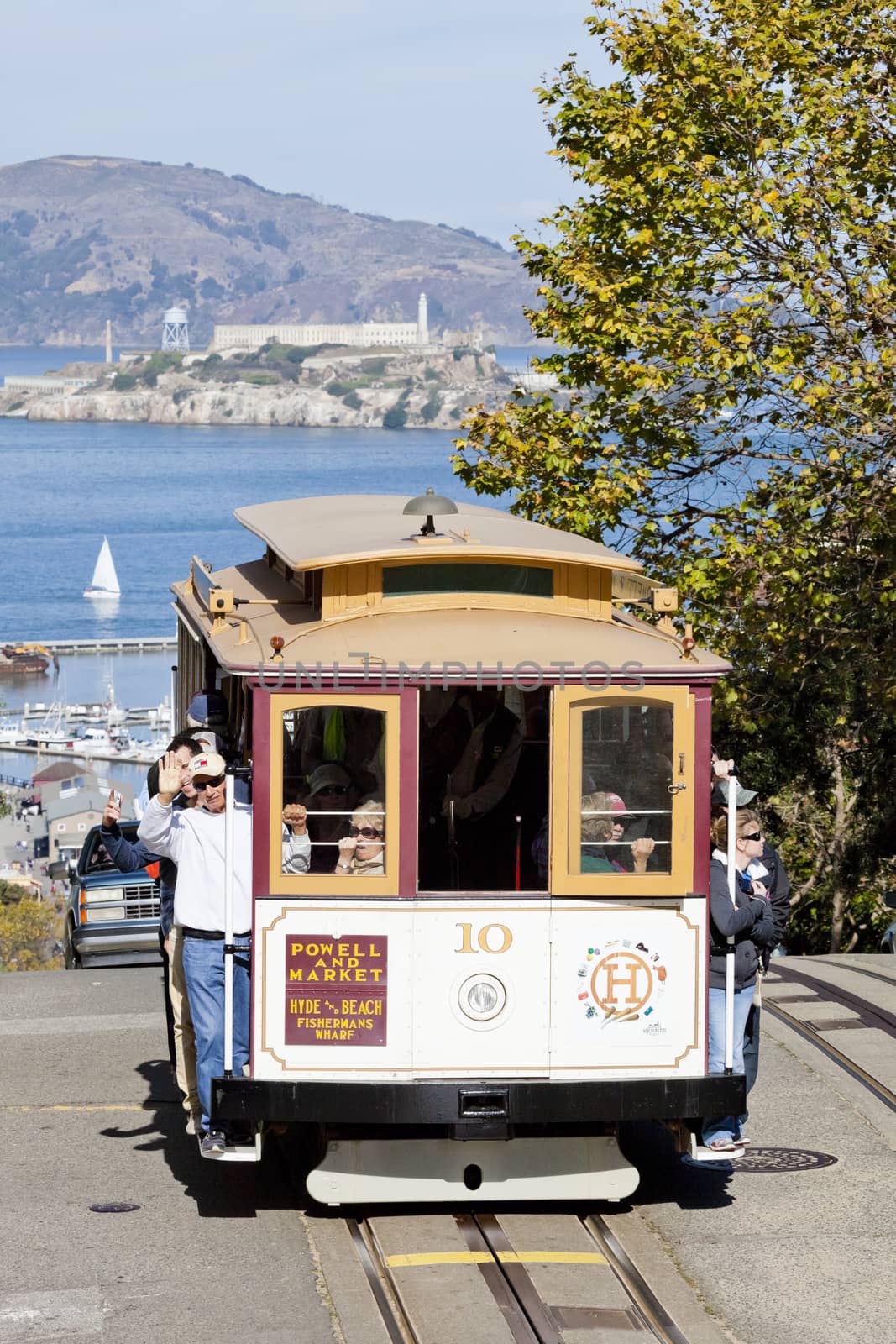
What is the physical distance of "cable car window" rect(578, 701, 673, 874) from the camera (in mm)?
7859

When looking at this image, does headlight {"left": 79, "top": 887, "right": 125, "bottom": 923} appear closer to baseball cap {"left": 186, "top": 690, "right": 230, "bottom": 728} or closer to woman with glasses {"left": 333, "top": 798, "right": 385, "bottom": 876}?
baseball cap {"left": 186, "top": 690, "right": 230, "bottom": 728}

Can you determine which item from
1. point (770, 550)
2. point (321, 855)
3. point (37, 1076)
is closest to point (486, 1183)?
point (321, 855)

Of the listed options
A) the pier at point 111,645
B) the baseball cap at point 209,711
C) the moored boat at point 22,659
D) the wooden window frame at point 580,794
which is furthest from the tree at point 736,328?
the pier at point 111,645

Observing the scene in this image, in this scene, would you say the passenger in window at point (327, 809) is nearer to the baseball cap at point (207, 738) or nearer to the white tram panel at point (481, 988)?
the white tram panel at point (481, 988)

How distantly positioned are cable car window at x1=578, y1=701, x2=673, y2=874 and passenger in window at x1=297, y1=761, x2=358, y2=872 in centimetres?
99

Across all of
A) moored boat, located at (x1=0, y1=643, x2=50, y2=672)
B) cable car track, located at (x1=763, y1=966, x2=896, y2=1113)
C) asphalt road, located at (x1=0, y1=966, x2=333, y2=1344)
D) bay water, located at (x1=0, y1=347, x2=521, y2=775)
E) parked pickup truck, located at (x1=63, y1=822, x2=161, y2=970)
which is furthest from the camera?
bay water, located at (x1=0, y1=347, x2=521, y2=775)

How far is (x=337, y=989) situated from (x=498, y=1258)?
50.0 inches

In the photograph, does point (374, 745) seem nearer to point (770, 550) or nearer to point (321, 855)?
point (321, 855)

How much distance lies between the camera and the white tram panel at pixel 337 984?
307 inches

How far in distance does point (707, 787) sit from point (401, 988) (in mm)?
1525

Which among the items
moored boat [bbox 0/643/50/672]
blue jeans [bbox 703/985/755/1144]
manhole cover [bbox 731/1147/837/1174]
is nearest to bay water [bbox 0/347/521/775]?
moored boat [bbox 0/643/50/672]

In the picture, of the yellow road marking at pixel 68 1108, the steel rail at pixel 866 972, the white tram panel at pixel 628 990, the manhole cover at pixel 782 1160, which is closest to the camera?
the white tram panel at pixel 628 990

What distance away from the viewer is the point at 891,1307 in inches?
283

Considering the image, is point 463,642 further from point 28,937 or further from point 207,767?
point 28,937
